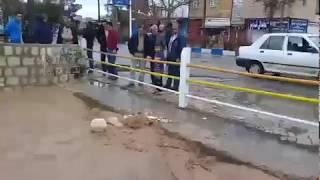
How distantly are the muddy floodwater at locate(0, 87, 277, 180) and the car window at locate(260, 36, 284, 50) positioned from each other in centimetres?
796

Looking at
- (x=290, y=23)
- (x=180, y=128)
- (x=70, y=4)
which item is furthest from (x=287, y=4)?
(x=180, y=128)

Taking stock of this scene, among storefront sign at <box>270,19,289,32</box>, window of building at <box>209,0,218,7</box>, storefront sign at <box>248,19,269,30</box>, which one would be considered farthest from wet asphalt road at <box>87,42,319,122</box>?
window of building at <box>209,0,218,7</box>

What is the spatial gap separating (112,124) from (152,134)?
69 centimetres

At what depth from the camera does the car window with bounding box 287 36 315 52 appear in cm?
1403

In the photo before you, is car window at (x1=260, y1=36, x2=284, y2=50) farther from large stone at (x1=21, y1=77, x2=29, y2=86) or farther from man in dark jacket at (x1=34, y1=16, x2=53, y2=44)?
large stone at (x1=21, y1=77, x2=29, y2=86)

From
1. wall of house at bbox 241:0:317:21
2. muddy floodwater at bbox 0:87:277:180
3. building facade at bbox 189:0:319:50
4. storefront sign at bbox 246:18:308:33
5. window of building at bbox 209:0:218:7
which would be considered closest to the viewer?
muddy floodwater at bbox 0:87:277:180

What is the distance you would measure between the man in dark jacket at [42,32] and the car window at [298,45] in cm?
712

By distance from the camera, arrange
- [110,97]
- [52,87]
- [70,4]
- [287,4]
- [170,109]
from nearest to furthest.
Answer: [170,109] < [110,97] < [52,87] < [287,4] < [70,4]

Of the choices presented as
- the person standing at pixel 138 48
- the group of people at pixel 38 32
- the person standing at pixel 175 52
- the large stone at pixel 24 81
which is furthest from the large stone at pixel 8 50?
the person standing at pixel 175 52

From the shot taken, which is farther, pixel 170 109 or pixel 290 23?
pixel 290 23

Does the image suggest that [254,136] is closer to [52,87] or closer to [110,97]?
[110,97]

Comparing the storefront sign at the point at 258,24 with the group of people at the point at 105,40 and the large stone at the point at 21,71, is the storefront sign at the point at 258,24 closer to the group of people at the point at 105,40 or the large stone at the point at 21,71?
the group of people at the point at 105,40

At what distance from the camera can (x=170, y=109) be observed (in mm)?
8664

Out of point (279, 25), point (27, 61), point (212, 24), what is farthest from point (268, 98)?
point (212, 24)
